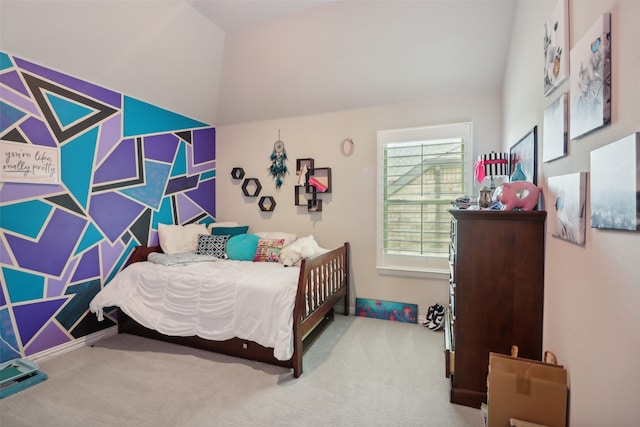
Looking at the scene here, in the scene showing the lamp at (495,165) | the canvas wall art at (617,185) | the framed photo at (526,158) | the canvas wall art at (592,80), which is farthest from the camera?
the lamp at (495,165)

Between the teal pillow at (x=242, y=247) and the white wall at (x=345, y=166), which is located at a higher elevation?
the white wall at (x=345, y=166)

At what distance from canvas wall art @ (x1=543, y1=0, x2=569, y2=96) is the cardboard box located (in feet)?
4.53

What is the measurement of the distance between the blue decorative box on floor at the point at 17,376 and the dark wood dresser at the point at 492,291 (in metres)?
2.93

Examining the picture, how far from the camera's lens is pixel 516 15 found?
2297 mm

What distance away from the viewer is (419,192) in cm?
313

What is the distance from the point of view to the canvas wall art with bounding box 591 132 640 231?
2.58 ft

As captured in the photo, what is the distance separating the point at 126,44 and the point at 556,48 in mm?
3261

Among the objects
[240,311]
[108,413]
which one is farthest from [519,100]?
[108,413]

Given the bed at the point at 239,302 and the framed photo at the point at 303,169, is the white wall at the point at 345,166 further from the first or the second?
the bed at the point at 239,302

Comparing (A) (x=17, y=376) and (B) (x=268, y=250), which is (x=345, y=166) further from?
(A) (x=17, y=376)

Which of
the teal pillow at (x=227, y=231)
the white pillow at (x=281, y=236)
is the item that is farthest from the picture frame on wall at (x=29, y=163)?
the white pillow at (x=281, y=236)

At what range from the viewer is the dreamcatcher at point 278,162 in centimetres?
374

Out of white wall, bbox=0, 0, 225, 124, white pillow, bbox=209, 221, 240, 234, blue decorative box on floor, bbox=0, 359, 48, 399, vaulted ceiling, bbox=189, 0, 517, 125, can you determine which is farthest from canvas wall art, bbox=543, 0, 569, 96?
blue decorative box on floor, bbox=0, 359, 48, 399

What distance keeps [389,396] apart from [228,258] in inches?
88.0
